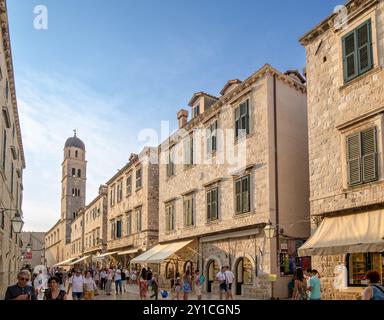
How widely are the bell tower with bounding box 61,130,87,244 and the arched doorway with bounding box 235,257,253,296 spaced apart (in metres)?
65.6

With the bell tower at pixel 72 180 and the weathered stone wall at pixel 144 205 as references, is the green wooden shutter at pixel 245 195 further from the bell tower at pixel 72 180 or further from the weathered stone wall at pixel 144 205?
the bell tower at pixel 72 180

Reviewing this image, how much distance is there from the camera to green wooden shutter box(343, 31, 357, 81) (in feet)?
47.9

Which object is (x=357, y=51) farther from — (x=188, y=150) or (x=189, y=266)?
(x=189, y=266)

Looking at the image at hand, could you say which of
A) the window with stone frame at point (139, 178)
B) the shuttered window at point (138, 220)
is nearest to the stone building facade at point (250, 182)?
the shuttered window at point (138, 220)

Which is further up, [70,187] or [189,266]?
[70,187]

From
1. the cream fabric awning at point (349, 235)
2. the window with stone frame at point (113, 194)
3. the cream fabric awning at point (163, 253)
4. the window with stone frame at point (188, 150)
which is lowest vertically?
the cream fabric awning at point (163, 253)

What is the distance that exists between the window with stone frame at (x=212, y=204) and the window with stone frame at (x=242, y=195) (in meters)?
1.87

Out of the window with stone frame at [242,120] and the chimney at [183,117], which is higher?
the chimney at [183,117]

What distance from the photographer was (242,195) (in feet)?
66.9

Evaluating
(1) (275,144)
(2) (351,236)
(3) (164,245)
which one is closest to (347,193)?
(2) (351,236)

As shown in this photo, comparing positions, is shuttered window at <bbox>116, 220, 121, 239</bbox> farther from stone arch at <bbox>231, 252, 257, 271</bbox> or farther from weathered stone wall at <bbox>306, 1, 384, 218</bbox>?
weathered stone wall at <bbox>306, 1, 384, 218</bbox>

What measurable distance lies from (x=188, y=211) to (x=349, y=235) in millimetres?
13277

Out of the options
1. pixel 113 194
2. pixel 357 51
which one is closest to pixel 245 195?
pixel 357 51

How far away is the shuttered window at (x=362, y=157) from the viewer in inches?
529
